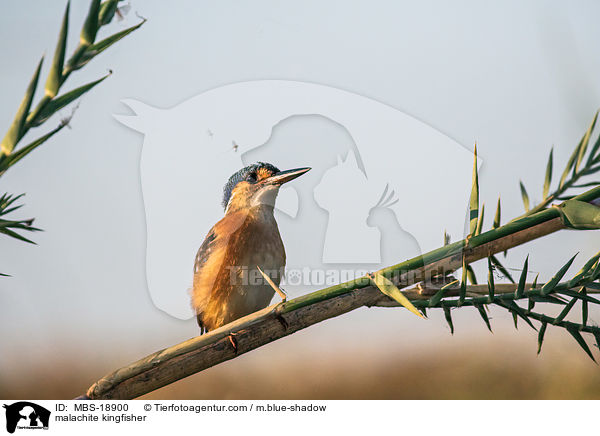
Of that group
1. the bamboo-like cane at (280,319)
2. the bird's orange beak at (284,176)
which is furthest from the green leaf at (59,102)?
the bird's orange beak at (284,176)

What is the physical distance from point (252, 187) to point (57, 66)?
17.6 inches

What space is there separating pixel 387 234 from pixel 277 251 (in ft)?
0.55

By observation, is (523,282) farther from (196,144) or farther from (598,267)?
(196,144)

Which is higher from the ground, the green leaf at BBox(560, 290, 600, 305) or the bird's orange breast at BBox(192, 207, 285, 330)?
the bird's orange breast at BBox(192, 207, 285, 330)

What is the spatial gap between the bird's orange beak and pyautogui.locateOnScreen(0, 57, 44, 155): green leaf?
0.33 metres

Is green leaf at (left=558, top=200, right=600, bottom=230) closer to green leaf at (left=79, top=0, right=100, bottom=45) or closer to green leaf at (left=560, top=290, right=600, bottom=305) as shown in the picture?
green leaf at (left=560, top=290, right=600, bottom=305)

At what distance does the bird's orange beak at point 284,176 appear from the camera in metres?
0.45

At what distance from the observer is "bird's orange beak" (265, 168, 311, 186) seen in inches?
17.8

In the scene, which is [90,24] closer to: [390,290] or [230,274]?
[390,290]
